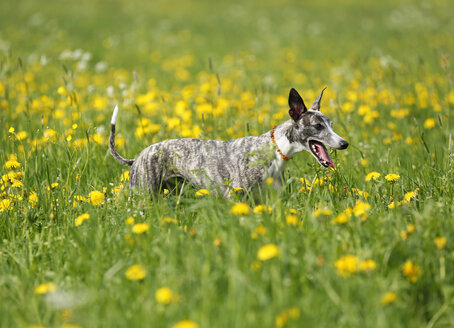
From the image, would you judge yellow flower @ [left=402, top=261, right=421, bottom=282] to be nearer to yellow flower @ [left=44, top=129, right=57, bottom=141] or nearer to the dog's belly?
the dog's belly

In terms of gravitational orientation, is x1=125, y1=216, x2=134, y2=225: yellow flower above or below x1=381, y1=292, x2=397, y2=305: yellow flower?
above

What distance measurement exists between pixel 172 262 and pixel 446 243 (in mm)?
1467

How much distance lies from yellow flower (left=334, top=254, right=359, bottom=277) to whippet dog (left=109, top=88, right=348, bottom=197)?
1.33 meters

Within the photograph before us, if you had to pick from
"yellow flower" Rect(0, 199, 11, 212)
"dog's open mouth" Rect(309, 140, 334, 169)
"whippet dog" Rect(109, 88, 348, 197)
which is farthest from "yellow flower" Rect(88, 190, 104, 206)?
"dog's open mouth" Rect(309, 140, 334, 169)

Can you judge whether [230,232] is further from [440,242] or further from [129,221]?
[440,242]

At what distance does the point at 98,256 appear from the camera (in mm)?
2721

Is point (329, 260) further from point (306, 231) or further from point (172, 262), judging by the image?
point (172, 262)

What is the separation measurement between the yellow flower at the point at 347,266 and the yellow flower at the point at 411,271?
0.27 m

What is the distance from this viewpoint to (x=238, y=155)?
148 inches

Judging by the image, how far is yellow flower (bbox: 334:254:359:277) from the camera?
7.31 ft

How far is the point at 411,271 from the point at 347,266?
0.35 meters

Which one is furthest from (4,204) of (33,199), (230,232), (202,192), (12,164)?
(230,232)

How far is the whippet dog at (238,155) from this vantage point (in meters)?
3.65

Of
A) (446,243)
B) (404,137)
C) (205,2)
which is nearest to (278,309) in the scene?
(446,243)
